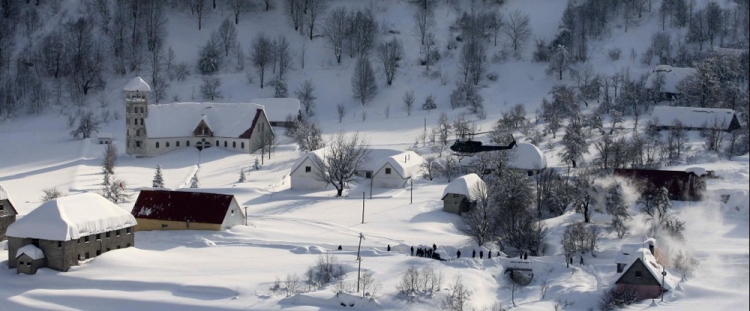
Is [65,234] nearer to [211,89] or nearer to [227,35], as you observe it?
[211,89]

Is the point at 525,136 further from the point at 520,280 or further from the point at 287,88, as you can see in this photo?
the point at 520,280

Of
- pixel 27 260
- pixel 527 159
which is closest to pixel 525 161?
pixel 527 159

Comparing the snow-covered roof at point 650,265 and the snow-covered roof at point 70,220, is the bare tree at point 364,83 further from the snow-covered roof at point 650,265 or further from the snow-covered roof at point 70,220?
the snow-covered roof at point 650,265

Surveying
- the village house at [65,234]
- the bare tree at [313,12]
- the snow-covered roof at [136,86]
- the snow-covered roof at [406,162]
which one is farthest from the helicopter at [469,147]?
the bare tree at [313,12]

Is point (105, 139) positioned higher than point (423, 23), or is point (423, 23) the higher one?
point (423, 23)

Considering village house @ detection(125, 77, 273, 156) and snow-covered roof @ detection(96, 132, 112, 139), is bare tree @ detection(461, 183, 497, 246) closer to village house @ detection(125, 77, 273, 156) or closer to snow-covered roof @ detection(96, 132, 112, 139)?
village house @ detection(125, 77, 273, 156)

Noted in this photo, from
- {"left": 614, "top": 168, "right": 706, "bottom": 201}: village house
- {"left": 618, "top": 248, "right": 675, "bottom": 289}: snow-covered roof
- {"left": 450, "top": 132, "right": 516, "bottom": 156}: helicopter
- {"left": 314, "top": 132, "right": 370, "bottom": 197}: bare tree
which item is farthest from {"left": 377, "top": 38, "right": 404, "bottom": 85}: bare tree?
{"left": 618, "top": 248, "right": 675, "bottom": 289}: snow-covered roof
